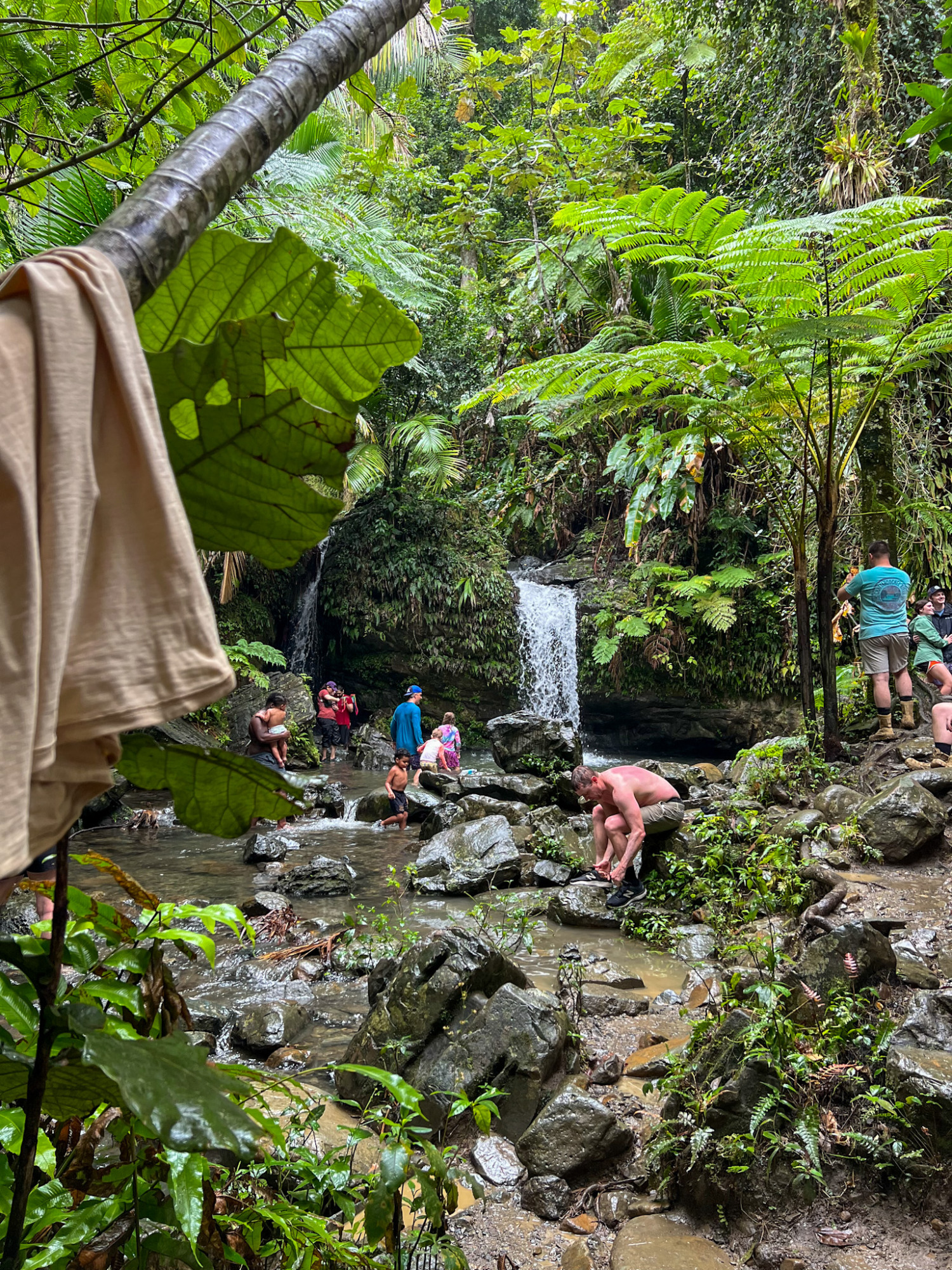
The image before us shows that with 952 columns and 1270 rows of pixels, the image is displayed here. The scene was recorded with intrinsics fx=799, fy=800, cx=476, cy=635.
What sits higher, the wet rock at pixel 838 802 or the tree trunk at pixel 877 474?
the tree trunk at pixel 877 474

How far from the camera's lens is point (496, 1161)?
299cm

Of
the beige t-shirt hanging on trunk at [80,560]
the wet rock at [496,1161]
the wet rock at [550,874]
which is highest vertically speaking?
the beige t-shirt hanging on trunk at [80,560]

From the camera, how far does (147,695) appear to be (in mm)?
883

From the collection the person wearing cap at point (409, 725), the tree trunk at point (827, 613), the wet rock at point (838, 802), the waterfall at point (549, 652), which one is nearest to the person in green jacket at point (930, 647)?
the tree trunk at point (827, 613)

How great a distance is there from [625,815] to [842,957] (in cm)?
284

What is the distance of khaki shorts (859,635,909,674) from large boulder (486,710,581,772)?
13.3ft

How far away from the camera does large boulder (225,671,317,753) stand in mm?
14078

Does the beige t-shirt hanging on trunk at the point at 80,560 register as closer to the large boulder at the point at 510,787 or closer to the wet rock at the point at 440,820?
the wet rock at the point at 440,820

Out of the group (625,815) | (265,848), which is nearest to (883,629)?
(625,815)

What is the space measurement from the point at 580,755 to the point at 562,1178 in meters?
7.79

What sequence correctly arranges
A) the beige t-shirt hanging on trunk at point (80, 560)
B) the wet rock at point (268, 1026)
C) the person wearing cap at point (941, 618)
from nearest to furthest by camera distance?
the beige t-shirt hanging on trunk at point (80, 560)
the wet rock at point (268, 1026)
the person wearing cap at point (941, 618)

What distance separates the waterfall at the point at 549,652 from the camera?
14695mm

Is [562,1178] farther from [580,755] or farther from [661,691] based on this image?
[661,691]

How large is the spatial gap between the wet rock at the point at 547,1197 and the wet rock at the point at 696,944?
7.50 feet
